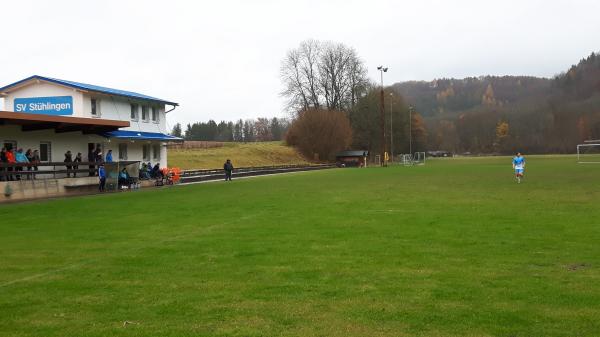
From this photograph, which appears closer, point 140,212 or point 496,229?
point 496,229

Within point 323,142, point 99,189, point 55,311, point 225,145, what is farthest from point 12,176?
point 225,145

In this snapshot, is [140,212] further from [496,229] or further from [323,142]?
[323,142]

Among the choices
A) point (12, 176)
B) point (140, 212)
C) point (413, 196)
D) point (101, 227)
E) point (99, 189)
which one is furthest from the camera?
point (99, 189)

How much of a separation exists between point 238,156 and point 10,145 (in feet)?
174

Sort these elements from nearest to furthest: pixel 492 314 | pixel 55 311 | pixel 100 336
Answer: pixel 100 336 → pixel 492 314 → pixel 55 311

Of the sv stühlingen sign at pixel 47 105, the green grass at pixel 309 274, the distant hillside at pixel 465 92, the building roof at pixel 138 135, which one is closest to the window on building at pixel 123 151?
the building roof at pixel 138 135

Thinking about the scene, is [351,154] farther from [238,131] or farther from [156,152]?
[238,131]

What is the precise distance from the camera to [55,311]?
6500mm

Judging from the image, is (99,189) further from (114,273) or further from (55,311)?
(55,311)

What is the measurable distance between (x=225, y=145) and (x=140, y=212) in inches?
2977

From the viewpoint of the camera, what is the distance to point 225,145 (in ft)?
306

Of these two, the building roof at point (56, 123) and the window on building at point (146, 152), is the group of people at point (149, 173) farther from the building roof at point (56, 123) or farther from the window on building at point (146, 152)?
the window on building at point (146, 152)

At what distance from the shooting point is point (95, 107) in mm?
36219

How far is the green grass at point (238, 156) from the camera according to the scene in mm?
67125
